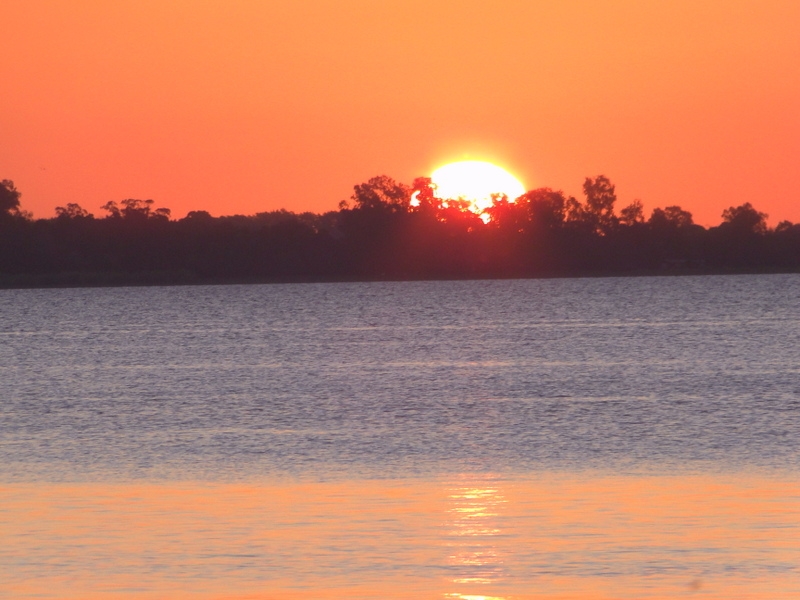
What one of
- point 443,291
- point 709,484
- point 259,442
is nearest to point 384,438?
point 259,442

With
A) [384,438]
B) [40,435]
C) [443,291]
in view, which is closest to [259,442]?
[384,438]

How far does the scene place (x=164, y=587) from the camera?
14156 millimetres

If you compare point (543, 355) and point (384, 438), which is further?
point (543, 355)

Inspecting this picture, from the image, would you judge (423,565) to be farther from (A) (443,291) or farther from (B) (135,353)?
(A) (443,291)

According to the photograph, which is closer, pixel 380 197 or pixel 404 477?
pixel 404 477

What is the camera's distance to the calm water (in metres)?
14.7

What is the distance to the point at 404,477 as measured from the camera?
22.2m

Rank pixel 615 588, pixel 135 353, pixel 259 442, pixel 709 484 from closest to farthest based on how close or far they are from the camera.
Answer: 1. pixel 615 588
2. pixel 709 484
3. pixel 259 442
4. pixel 135 353

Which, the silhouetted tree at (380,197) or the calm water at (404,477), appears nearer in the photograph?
the calm water at (404,477)

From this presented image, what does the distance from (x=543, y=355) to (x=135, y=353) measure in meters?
20.2

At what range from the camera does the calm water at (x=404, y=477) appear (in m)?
14.7

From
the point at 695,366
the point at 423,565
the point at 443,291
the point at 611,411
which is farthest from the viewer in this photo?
the point at 443,291

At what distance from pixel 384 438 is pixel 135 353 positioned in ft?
137

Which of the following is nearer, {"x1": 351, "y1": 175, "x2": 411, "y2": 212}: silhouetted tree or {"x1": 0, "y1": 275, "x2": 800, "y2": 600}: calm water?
{"x1": 0, "y1": 275, "x2": 800, "y2": 600}: calm water
